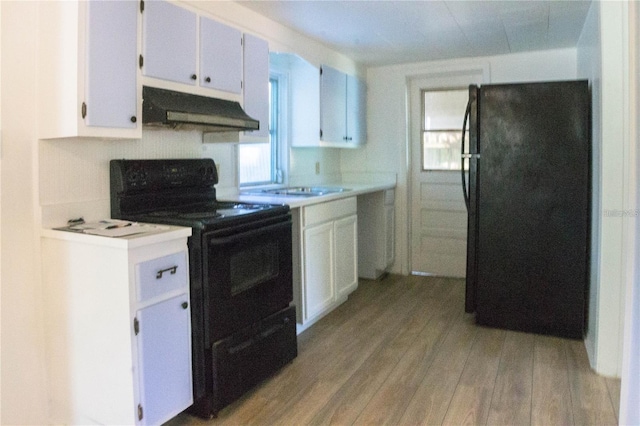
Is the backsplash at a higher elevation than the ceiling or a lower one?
lower

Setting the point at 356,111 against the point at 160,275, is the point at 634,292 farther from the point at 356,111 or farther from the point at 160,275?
the point at 356,111

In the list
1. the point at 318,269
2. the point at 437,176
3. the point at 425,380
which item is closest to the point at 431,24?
the point at 437,176

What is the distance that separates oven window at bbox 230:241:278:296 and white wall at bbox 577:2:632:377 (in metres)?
1.71

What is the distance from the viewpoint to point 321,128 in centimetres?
387

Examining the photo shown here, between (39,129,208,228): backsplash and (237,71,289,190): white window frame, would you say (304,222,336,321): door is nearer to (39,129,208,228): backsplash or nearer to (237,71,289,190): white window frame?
(237,71,289,190): white window frame

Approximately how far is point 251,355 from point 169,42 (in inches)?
60.5

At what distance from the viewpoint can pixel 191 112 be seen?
91.0 inches

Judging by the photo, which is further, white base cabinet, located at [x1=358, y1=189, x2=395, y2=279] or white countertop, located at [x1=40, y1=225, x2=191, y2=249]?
white base cabinet, located at [x1=358, y1=189, x2=395, y2=279]

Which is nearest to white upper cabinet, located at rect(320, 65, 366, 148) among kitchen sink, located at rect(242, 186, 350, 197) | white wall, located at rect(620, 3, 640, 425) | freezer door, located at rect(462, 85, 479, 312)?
kitchen sink, located at rect(242, 186, 350, 197)

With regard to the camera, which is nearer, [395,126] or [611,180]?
[611,180]

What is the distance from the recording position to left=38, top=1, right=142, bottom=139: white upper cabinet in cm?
191

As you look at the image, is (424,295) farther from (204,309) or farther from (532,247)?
(204,309)

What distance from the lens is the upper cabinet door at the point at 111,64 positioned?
193 cm

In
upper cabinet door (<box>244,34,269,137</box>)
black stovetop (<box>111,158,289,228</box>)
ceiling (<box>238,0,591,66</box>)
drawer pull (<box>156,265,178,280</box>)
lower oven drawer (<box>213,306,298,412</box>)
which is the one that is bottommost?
lower oven drawer (<box>213,306,298,412</box>)
